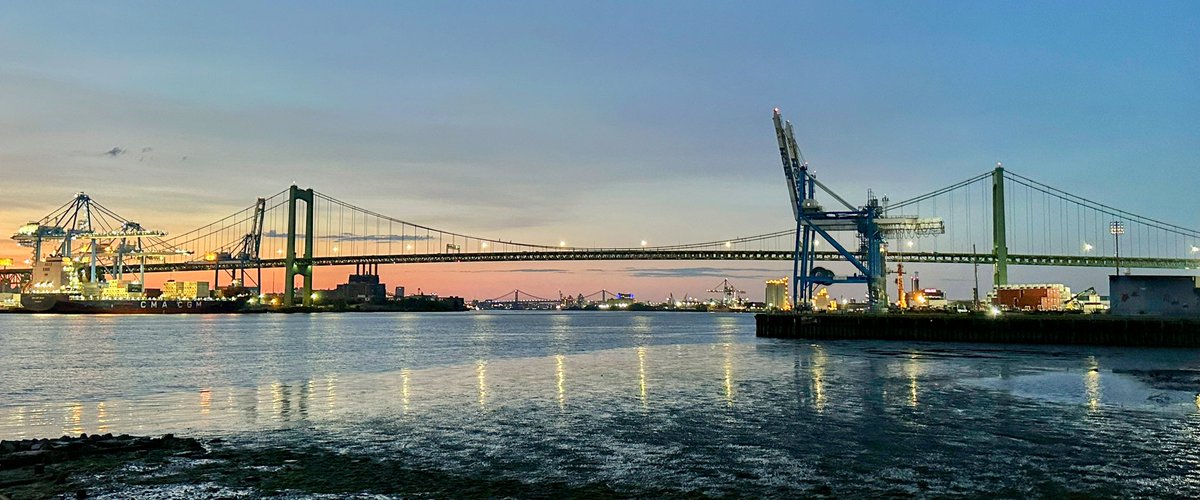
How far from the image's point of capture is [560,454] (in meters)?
14.8

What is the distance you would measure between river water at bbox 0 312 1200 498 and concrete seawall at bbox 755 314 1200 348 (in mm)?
9644

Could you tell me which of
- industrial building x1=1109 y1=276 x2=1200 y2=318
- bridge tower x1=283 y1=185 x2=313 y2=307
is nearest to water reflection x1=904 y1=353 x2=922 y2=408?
industrial building x1=1109 y1=276 x2=1200 y2=318

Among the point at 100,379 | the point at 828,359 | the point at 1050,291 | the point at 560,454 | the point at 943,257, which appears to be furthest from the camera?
the point at 943,257

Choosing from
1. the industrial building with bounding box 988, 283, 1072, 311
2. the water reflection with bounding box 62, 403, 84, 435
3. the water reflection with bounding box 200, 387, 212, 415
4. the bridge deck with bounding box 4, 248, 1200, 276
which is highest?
the bridge deck with bounding box 4, 248, 1200, 276

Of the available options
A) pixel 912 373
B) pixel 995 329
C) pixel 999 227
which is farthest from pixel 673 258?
pixel 912 373

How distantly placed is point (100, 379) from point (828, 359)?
3121 cm

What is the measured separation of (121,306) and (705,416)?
160 meters

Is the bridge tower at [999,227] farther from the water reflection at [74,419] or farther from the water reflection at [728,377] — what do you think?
the water reflection at [74,419]

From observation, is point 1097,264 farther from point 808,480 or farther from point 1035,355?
point 808,480

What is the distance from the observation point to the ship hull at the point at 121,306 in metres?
145

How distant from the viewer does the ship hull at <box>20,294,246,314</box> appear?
145 m

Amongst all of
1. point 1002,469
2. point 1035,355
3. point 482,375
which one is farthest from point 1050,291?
point 1002,469

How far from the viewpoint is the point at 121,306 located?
15175 cm

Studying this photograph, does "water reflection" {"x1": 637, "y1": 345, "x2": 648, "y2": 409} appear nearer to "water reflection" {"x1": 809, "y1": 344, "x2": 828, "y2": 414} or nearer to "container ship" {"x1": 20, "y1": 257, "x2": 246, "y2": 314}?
"water reflection" {"x1": 809, "y1": 344, "x2": 828, "y2": 414}
